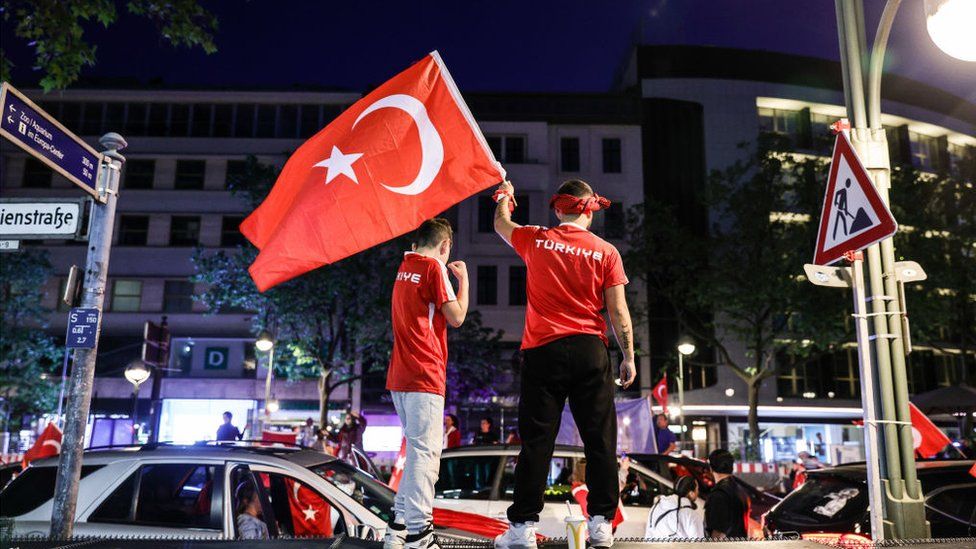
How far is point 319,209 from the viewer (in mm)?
5812

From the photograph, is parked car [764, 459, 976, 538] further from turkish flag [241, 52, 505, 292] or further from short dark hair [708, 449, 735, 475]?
turkish flag [241, 52, 505, 292]

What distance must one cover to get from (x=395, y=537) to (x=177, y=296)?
3814 cm

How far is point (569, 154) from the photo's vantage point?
41.9 meters

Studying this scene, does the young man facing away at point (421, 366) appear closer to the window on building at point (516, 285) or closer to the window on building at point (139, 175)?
the window on building at point (516, 285)

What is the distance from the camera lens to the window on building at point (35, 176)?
40344 mm

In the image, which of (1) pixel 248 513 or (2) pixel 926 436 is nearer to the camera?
(1) pixel 248 513

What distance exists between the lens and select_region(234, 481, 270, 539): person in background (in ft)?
19.1

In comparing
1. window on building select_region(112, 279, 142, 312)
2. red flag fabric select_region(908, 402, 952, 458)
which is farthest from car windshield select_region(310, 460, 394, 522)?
window on building select_region(112, 279, 142, 312)

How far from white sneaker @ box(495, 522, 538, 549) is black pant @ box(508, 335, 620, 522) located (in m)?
0.06

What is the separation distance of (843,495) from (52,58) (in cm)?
1072

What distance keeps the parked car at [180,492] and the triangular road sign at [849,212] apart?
12.7 ft

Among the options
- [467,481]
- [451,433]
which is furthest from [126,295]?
[467,481]

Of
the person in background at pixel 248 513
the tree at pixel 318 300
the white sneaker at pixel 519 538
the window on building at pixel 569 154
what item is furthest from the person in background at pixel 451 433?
the window on building at pixel 569 154

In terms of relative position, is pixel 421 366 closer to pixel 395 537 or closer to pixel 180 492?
pixel 395 537
